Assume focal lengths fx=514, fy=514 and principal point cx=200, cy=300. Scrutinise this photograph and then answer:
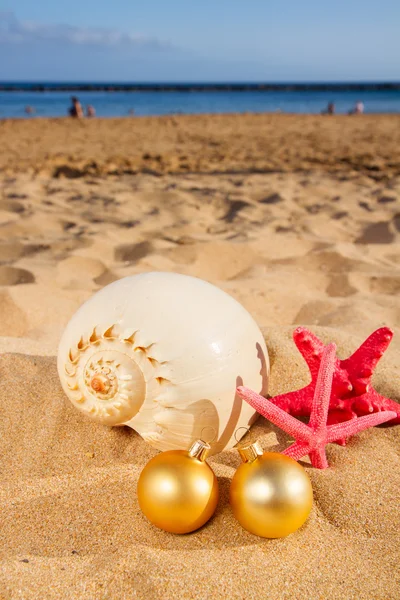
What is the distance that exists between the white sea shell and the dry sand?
8.2 inches

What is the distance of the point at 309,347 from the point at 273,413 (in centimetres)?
35

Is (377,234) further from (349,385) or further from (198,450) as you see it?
(198,450)

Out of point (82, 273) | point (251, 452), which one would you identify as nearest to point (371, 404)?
point (251, 452)

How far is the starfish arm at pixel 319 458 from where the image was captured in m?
1.72

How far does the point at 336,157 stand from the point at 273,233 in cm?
439

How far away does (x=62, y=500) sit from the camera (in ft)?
5.42

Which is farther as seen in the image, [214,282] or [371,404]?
[214,282]

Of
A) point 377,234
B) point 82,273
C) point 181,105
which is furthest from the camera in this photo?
point 181,105

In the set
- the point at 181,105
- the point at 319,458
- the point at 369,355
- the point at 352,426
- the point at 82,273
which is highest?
the point at 369,355

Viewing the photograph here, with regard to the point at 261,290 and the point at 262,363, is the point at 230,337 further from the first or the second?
the point at 261,290

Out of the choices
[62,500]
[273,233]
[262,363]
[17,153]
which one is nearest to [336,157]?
[273,233]

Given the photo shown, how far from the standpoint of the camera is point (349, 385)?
189cm

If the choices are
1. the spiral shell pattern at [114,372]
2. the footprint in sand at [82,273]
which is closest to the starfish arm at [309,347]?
the spiral shell pattern at [114,372]

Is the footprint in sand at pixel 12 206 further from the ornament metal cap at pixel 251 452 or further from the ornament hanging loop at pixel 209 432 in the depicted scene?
the ornament metal cap at pixel 251 452
